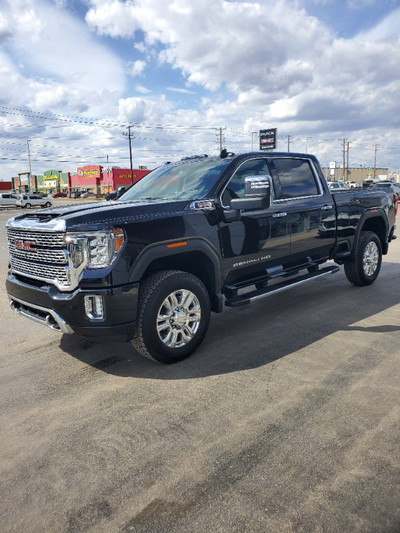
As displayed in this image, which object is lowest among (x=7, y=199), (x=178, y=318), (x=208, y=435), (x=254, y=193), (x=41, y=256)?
(x=208, y=435)

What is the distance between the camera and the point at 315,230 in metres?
5.50

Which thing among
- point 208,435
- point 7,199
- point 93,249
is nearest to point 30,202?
point 7,199

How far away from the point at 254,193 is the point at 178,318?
1400 mm

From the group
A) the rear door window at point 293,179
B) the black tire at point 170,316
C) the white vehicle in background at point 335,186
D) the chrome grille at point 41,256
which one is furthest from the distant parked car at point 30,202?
the black tire at point 170,316

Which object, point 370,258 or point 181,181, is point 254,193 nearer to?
point 181,181

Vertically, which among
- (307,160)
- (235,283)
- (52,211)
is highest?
(307,160)

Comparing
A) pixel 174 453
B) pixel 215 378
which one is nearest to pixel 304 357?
pixel 215 378

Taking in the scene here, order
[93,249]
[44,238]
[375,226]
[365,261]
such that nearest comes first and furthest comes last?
[93,249] → [44,238] → [365,261] → [375,226]

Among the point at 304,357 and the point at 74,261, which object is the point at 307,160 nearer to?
the point at 304,357

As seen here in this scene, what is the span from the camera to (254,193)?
3.93m

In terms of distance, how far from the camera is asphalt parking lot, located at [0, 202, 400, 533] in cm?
205

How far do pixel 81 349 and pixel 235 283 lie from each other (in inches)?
70.4

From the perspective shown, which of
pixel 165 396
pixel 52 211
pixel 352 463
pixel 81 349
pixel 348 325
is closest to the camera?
pixel 352 463

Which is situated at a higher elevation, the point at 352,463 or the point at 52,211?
the point at 52,211
